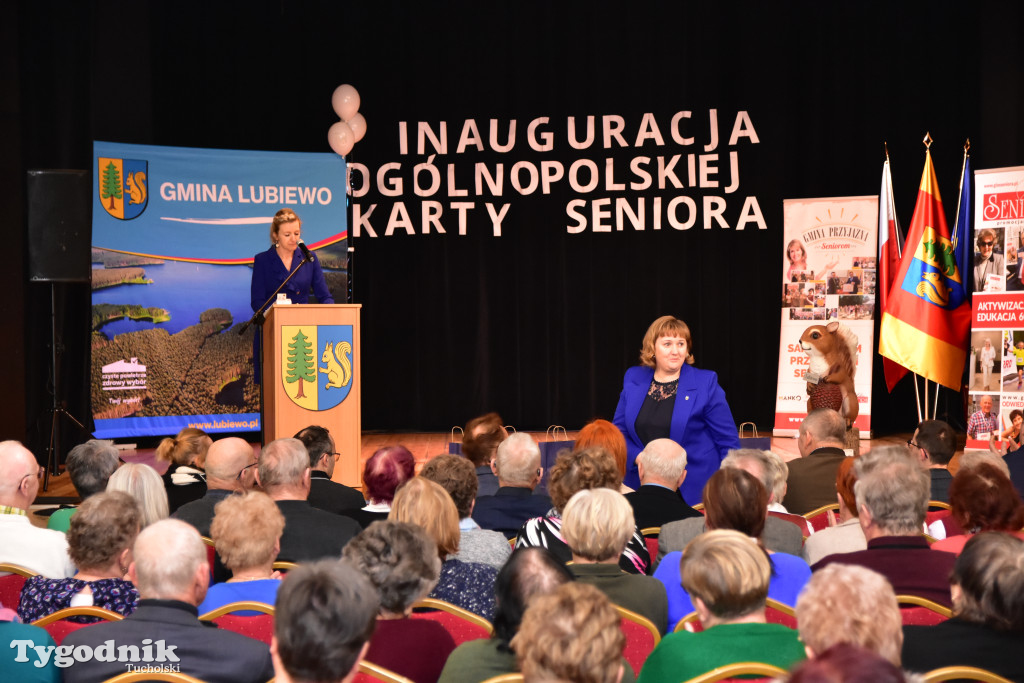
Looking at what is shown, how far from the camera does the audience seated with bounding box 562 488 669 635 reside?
98.9 inches

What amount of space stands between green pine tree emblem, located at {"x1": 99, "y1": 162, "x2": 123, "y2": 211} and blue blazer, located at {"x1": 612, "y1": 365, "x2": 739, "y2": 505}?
5.46m

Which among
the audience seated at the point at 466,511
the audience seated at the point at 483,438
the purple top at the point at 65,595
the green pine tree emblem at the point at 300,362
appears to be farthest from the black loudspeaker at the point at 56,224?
the purple top at the point at 65,595

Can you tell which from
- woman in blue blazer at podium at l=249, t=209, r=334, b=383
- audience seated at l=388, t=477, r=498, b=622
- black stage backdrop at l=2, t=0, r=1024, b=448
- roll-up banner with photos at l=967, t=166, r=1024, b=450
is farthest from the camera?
black stage backdrop at l=2, t=0, r=1024, b=448

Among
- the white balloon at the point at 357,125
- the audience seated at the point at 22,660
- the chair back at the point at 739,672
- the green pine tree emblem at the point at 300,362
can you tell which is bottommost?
the audience seated at the point at 22,660

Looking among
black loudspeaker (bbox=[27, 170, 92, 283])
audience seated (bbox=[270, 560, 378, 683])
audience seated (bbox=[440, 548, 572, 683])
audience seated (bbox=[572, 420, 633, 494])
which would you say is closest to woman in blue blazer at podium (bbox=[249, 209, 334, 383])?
black loudspeaker (bbox=[27, 170, 92, 283])

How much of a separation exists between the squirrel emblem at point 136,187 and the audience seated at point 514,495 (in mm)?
5819

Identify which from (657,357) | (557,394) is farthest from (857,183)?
(657,357)

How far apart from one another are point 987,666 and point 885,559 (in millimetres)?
627

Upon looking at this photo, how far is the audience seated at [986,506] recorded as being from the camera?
3.01 m

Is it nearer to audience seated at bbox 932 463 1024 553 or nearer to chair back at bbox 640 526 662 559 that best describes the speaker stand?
chair back at bbox 640 526 662 559

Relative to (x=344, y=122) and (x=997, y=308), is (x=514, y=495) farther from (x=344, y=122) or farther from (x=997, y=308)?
(x=344, y=122)

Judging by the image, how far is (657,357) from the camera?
16.0 feet

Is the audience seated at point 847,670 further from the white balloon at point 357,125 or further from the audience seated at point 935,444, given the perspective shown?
the white balloon at point 357,125

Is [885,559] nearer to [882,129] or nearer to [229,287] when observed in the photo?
[229,287]
